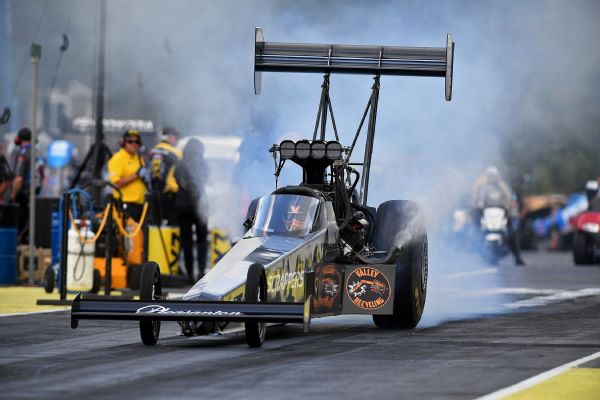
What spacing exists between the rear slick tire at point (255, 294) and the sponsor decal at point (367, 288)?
1845mm

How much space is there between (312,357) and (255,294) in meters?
0.77

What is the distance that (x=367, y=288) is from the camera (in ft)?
47.9

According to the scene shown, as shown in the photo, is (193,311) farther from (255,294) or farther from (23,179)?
(23,179)

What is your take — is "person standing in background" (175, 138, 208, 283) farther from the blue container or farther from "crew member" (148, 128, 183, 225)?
the blue container

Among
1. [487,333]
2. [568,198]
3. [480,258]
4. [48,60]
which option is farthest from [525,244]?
[487,333]

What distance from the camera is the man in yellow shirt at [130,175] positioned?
22031mm

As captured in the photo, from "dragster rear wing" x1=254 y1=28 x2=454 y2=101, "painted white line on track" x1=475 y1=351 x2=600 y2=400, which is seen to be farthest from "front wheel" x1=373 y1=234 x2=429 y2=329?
"painted white line on track" x1=475 y1=351 x2=600 y2=400

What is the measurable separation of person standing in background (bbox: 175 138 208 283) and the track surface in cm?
556

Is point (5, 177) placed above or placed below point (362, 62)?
below

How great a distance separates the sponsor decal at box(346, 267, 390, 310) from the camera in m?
14.6

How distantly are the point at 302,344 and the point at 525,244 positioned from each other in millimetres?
30503

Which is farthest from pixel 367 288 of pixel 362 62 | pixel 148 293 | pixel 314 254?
pixel 362 62

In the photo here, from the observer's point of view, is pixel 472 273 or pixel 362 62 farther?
pixel 472 273

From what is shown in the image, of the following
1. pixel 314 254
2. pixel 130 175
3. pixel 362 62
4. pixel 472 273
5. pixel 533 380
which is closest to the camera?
pixel 533 380
